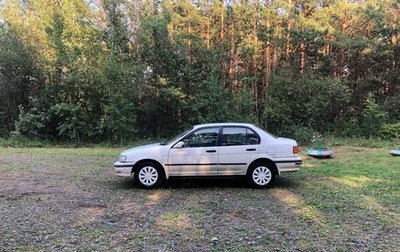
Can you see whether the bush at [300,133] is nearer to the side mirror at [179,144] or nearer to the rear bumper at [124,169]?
the side mirror at [179,144]

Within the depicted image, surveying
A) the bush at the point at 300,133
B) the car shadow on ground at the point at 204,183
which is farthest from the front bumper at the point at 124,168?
the bush at the point at 300,133

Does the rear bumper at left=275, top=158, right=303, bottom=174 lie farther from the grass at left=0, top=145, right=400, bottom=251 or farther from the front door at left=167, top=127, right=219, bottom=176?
the front door at left=167, top=127, right=219, bottom=176

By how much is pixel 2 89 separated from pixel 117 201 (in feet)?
42.1

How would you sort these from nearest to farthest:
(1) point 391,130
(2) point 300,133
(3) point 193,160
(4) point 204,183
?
(3) point 193,160, (4) point 204,183, (2) point 300,133, (1) point 391,130

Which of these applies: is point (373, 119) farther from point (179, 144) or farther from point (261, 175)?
point (179, 144)

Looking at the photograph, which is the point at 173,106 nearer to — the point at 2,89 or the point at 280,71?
the point at 280,71

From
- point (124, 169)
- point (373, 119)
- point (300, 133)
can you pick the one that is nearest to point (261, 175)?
point (124, 169)

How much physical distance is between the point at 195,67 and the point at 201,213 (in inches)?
468

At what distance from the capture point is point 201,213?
5.36 m

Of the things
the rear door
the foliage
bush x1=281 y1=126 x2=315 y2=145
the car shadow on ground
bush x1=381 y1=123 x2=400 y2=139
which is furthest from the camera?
the foliage

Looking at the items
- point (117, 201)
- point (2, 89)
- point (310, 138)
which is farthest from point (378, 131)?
point (2, 89)

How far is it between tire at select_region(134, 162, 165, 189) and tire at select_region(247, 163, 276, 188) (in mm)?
1710

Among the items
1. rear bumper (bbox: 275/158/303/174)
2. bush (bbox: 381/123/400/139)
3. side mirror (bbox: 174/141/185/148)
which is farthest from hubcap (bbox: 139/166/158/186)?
bush (bbox: 381/123/400/139)

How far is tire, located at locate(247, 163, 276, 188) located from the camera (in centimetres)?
704
